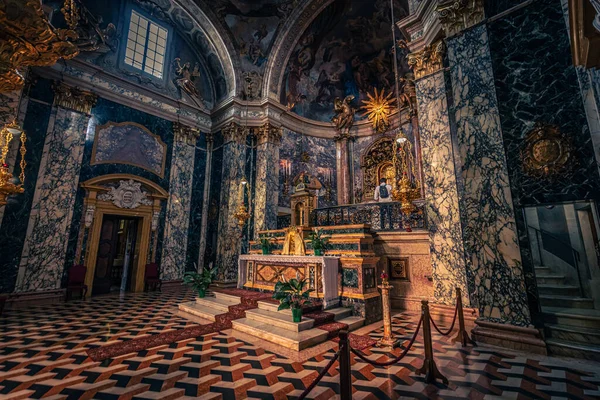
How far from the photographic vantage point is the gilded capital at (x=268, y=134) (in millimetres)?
12516

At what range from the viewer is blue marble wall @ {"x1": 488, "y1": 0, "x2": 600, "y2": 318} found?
4324 mm

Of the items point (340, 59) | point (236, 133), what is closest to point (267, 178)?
point (236, 133)

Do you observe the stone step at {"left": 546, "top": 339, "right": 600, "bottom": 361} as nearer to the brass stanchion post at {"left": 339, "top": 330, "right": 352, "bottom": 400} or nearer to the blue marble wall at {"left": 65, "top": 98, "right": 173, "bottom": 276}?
the brass stanchion post at {"left": 339, "top": 330, "right": 352, "bottom": 400}

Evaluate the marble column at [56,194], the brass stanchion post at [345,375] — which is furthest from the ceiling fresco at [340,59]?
the brass stanchion post at [345,375]

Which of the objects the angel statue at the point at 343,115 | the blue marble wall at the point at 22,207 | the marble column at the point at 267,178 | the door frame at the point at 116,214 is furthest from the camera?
the angel statue at the point at 343,115

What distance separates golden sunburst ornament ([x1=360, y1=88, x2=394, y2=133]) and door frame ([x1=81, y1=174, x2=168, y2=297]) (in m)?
10.7

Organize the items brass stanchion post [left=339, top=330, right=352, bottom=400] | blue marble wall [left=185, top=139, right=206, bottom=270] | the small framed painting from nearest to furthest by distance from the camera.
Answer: brass stanchion post [left=339, top=330, right=352, bottom=400] → the small framed painting → blue marble wall [left=185, top=139, right=206, bottom=270]

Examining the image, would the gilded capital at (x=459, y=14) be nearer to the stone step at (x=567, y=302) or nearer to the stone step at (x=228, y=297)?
the stone step at (x=567, y=302)

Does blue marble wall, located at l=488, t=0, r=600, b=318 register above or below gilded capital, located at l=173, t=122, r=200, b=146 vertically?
below

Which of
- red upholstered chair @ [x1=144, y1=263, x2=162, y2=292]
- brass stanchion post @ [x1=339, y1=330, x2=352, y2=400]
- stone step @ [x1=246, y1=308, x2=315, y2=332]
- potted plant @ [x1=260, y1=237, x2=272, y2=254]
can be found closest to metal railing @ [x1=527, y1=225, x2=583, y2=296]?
stone step @ [x1=246, y1=308, x2=315, y2=332]

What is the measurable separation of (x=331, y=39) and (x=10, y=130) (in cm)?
1337

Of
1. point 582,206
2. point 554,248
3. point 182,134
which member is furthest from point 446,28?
point 182,134

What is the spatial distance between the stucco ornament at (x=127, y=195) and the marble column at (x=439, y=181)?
10.4 meters

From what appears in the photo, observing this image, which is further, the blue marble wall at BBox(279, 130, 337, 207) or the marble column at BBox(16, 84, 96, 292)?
the blue marble wall at BBox(279, 130, 337, 207)
